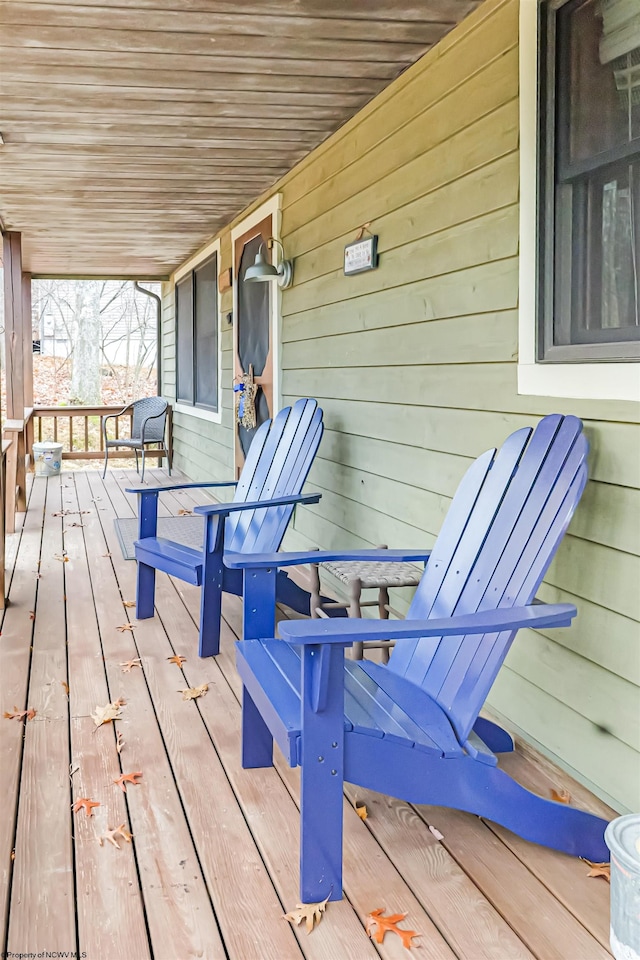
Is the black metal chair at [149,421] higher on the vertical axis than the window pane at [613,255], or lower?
lower

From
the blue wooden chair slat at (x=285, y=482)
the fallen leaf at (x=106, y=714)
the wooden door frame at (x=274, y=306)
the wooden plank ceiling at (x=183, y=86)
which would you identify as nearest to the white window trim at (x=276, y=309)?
the wooden door frame at (x=274, y=306)

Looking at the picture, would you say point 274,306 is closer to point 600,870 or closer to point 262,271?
point 262,271

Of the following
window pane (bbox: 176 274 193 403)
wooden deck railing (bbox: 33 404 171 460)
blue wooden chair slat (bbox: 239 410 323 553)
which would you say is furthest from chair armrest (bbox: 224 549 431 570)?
wooden deck railing (bbox: 33 404 171 460)

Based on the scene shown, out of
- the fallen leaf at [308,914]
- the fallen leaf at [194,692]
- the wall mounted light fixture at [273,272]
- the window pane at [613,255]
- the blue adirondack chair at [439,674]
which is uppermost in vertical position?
the wall mounted light fixture at [273,272]

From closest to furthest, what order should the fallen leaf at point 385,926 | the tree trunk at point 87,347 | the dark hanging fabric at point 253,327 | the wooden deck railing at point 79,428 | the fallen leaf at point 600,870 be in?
1. the fallen leaf at point 385,926
2. the fallen leaf at point 600,870
3. the dark hanging fabric at point 253,327
4. the wooden deck railing at point 79,428
5. the tree trunk at point 87,347

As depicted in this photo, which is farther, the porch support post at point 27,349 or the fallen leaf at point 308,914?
the porch support post at point 27,349

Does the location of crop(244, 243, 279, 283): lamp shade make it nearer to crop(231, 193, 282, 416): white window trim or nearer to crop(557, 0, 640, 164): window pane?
crop(231, 193, 282, 416): white window trim

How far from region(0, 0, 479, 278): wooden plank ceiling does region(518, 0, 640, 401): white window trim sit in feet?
1.33

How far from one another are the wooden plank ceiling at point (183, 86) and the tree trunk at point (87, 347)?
9.35 metres

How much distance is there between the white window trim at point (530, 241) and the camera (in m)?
2.22

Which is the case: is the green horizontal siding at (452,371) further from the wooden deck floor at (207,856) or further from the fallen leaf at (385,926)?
the fallen leaf at (385,926)

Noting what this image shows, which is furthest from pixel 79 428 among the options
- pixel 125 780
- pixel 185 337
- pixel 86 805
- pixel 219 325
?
pixel 86 805

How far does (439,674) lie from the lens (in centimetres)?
205

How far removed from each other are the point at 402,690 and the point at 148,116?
9.20ft
